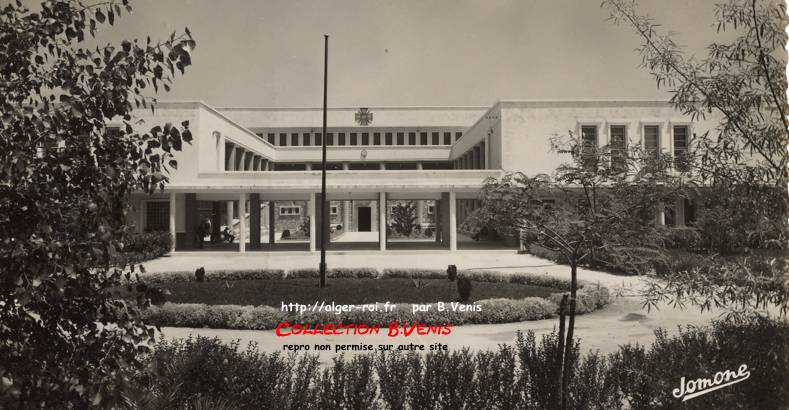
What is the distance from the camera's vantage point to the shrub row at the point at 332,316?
8422 millimetres

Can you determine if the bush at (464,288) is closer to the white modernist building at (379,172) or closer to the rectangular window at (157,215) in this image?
the white modernist building at (379,172)

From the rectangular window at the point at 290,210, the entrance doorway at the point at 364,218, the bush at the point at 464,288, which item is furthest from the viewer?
the entrance doorway at the point at 364,218

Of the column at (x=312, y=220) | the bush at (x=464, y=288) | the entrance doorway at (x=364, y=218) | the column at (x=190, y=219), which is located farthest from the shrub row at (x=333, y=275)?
the entrance doorway at (x=364, y=218)

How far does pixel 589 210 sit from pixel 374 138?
37.6m

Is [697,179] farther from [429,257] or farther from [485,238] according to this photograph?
[485,238]

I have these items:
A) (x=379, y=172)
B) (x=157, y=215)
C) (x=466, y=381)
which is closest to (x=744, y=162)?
(x=466, y=381)

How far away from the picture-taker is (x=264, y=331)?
27.8 feet

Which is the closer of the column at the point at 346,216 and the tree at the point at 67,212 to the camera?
the tree at the point at 67,212

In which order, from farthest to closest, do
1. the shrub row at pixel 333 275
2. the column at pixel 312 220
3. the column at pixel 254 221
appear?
the column at pixel 254 221
the column at pixel 312 220
the shrub row at pixel 333 275

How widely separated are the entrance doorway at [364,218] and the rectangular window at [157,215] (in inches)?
866

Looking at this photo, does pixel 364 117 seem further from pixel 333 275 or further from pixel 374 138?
pixel 333 275

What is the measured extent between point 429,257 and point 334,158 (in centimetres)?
2150

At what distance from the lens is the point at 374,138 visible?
Result: 1666 inches

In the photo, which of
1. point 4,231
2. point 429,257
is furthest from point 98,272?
point 429,257
